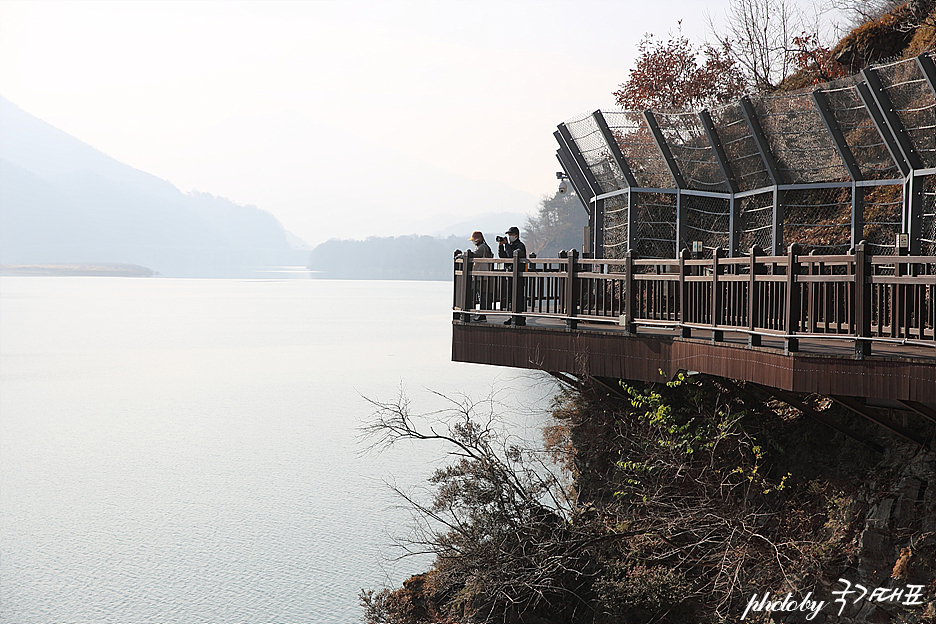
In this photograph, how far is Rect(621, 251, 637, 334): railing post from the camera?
10875 mm

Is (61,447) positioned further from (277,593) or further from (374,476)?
(277,593)

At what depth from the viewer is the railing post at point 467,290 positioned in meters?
12.7

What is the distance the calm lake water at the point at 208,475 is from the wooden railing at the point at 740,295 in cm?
931

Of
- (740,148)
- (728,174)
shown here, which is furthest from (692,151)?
(740,148)

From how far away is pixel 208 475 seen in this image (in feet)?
121

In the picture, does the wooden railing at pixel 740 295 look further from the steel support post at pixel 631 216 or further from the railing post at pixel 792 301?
the steel support post at pixel 631 216

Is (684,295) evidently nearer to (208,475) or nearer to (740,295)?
(740,295)

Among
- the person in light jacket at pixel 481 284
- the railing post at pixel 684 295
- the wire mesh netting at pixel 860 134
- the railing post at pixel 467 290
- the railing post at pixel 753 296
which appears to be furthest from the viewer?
the railing post at pixel 467 290

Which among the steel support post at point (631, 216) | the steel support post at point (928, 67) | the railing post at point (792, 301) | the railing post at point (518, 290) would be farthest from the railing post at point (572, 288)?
the steel support post at point (928, 67)

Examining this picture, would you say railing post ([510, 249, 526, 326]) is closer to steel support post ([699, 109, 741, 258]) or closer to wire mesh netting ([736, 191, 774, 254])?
wire mesh netting ([736, 191, 774, 254])

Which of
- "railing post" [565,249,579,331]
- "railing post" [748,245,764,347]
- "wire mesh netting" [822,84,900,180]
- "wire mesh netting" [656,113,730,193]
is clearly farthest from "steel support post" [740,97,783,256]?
"railing post" [748,245,764,347]

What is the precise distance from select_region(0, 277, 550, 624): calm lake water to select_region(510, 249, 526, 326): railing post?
9387 mm

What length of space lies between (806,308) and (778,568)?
14.4 feet

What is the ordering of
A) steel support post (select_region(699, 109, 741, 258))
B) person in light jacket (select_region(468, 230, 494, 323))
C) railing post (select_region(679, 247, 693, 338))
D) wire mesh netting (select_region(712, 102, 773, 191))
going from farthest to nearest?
steel support post (select_region(699, 109, 741, 258)) < wire mesh netting (select_region(712, 102, 773, 191)) < person in light jacket (select_region(468, 230, 494, 323)) < railing post (select_region(679, 247, 693, 338))
